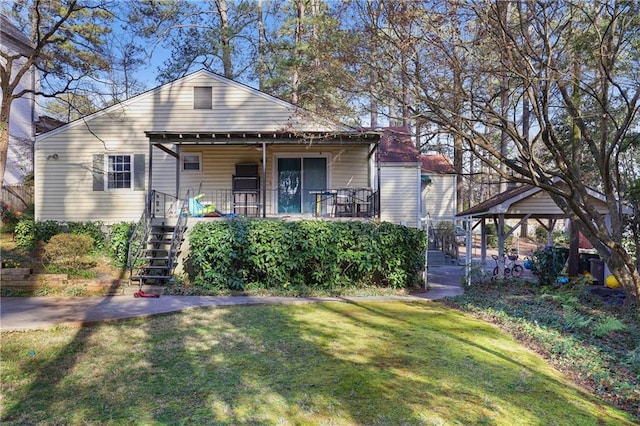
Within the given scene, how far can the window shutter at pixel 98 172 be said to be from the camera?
529 inches

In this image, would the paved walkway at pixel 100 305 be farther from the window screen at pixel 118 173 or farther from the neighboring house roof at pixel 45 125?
the neighboring house roof at pixel 45 125

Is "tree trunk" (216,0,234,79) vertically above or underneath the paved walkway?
above

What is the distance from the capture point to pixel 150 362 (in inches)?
181

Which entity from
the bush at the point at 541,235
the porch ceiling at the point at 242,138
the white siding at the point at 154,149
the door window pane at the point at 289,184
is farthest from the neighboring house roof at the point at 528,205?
the bush at the point at 541,235

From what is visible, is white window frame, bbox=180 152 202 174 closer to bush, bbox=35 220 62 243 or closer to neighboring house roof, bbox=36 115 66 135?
bush, bbox=35 220 62 243

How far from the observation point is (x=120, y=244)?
1132cm

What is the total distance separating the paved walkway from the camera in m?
6.39

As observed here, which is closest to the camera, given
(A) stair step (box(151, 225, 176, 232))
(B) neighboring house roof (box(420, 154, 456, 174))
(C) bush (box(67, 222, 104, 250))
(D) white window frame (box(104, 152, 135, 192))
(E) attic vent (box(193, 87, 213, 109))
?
(A) stair step (box(151, 225, 176, 232))

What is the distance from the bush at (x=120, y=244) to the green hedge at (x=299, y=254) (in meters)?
2.51

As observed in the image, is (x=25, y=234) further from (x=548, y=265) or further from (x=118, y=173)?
(x=548, y=265)

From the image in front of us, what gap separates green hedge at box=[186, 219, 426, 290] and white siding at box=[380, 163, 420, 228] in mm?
6020

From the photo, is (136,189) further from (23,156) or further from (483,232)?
(483,232)

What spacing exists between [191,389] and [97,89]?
1323 centimetres

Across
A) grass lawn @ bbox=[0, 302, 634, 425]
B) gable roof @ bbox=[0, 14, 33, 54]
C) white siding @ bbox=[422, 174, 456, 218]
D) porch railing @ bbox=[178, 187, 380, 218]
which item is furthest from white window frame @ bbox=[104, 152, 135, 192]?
white siding @ bbox=[422, 174, 456, 218]
